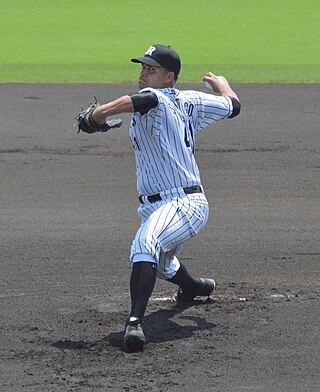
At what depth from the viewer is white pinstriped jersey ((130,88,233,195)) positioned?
6117mm

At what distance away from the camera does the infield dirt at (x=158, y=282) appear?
5.53m

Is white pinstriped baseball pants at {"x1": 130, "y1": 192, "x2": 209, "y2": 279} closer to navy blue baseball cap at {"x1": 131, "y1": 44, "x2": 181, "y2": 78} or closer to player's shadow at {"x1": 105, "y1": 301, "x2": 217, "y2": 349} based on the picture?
player's shadow at {"x1": 105, "y1": 301, "x2": 217, "y2": 349}

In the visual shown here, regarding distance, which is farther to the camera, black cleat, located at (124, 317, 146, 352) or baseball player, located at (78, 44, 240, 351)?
baseball player, located at (78, 44, 240, 351)

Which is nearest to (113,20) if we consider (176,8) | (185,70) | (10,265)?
(176,8)

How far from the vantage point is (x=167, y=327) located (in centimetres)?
628

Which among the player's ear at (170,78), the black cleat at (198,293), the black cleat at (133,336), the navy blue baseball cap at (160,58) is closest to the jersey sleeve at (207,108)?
the player's ear at (170,78)

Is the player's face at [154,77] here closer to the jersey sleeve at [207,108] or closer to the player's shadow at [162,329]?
the jersey sleeve at [207,108]

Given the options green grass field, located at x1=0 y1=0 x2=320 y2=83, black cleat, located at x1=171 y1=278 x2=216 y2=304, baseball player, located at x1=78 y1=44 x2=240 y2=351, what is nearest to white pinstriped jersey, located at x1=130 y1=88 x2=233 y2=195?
baseball player, located at x1=78 y1=44 x2=240 y2=351

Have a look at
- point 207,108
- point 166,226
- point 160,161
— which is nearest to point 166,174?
point 160,161

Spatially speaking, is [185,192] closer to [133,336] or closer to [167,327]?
[167,327]

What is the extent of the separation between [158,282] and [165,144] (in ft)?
5.17

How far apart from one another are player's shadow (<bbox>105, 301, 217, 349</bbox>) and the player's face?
1438 mm

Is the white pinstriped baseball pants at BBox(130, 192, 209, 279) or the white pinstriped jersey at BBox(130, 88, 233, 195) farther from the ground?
the white pinstriped jersey at BBox(130, 88, 233, 195)

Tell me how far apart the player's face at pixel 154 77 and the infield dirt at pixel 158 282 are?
1448mm
